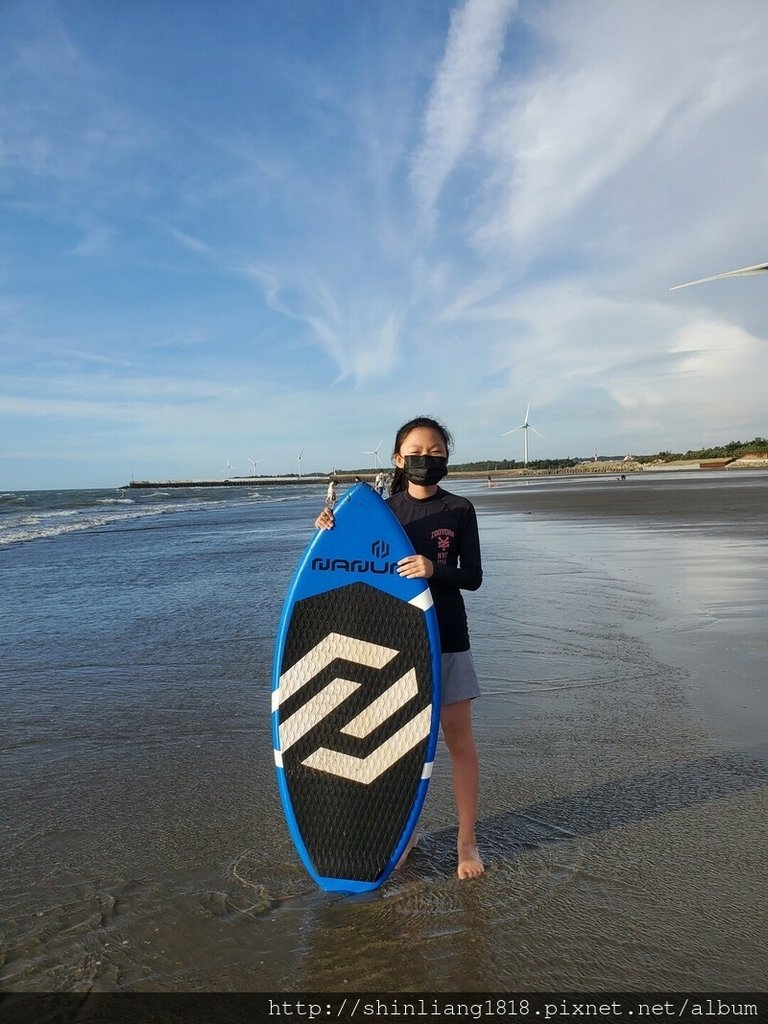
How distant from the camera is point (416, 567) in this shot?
2.63m

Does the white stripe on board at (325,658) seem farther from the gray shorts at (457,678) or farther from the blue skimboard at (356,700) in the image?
the gray shorts at (457,678)

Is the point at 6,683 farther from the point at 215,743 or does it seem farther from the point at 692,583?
the point at 692,583

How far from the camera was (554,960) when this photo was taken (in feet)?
6.95

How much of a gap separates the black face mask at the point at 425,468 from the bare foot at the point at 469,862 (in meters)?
1.35

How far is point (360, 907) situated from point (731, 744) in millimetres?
2203

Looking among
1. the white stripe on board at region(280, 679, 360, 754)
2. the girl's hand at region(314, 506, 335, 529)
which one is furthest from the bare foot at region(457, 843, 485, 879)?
the girl's hand at region(314, 506, 335, 529)

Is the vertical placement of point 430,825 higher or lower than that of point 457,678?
lower

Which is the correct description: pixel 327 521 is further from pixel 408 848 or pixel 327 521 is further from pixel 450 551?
pixel 408 848

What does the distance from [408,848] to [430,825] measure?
0.89ft
